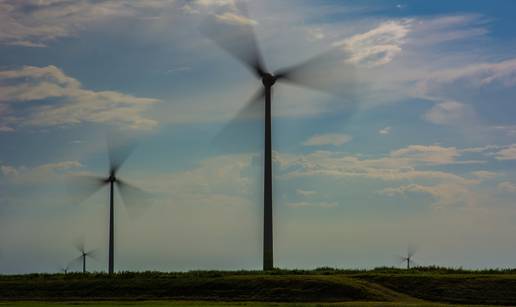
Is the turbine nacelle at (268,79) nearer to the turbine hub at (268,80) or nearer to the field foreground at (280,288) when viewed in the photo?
the turbine hub at (268,80)

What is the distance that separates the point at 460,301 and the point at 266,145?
2522 cm

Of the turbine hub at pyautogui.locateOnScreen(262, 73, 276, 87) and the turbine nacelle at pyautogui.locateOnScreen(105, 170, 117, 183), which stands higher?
the turbine hub at pyautogui.locateOnScreen(262, 73, 276, 87)

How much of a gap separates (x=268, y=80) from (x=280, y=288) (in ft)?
82.4

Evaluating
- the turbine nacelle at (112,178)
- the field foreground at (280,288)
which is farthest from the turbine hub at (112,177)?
the field foreground at (280,288)

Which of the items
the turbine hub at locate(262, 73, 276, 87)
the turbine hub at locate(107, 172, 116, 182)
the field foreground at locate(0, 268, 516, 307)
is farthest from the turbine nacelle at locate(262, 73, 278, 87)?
the turbine hub at locate(107, 172, 116, 182)

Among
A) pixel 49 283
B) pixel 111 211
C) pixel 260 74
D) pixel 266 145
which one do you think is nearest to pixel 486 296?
pixel 266 145

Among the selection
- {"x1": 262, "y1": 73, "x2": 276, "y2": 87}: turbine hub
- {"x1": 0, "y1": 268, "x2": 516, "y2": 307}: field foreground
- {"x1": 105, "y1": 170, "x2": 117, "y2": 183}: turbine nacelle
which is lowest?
{"x1": 0, "y1": 268, "x2": 516, "y2": 307}: field foreground

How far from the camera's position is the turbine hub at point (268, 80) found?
3253 inches

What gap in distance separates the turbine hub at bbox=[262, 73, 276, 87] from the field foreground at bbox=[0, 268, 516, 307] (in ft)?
62.3

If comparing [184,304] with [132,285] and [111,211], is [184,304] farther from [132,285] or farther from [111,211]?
[111,211]

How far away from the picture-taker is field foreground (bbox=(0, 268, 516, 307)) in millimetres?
61781

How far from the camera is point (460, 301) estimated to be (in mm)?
61062

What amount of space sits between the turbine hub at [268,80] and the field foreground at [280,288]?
19.0m

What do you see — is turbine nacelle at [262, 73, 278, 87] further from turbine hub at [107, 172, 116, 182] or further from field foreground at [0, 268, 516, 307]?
turbine hub at [107, 172, 116, 182]
